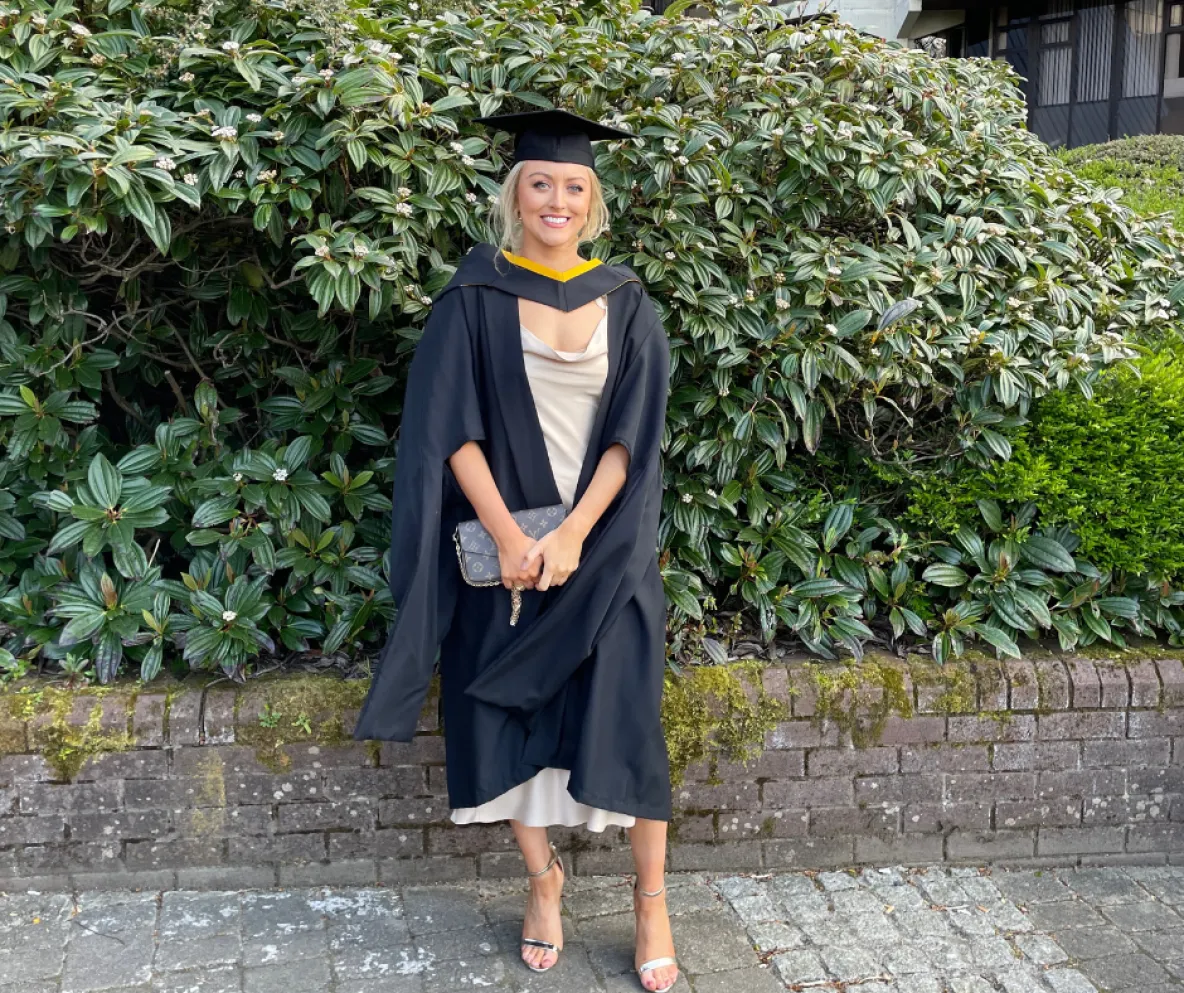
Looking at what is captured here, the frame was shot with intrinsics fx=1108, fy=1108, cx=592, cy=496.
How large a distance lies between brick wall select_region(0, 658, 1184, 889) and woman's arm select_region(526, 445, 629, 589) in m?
0.84

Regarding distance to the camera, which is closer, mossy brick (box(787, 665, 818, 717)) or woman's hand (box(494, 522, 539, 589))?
woman's hand (box(494, 522, 539, 589))

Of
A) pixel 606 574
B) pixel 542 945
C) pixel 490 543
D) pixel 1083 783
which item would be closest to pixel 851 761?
pixel 1083 783

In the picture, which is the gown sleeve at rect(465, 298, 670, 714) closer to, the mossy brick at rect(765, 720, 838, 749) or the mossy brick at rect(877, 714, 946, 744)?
the mossy brick at rect(765, 720, 838, 749)

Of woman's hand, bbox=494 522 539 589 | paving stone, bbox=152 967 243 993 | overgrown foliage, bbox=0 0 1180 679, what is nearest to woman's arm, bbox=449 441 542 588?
woman's hand, bbox=494 522 539 589

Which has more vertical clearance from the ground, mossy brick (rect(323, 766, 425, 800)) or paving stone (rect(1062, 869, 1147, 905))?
mossy brick (rect(323, 766, 425, 800))

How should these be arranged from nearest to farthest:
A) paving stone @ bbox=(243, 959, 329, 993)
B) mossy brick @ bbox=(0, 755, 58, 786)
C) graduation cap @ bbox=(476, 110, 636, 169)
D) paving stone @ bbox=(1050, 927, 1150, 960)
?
graduation cap @ bbox=(476, 110, 636, 169) → paving stone @ bbox=(243, 959, 329, 993) → paving stone @ bbox=(1050, 927, 1150, 960) → mossy brick @ bbox=(0, 755, 58, 786)

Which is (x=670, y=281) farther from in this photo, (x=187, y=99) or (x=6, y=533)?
(x=6, y=533)

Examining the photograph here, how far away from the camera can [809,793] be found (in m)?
3.23

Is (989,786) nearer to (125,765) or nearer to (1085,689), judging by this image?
(1085,689)

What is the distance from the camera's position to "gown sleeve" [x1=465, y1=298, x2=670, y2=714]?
2.55 m

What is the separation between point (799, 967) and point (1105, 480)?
1.70 meters

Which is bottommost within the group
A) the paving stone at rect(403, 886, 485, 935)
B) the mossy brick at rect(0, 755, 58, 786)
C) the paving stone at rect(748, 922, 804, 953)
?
the paving stone at rect(748, 922, 804, 953)

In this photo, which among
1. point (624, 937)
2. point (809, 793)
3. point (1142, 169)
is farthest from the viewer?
point (1142, 169)

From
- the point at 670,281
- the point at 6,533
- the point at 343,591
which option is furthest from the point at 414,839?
the point at 670,281
